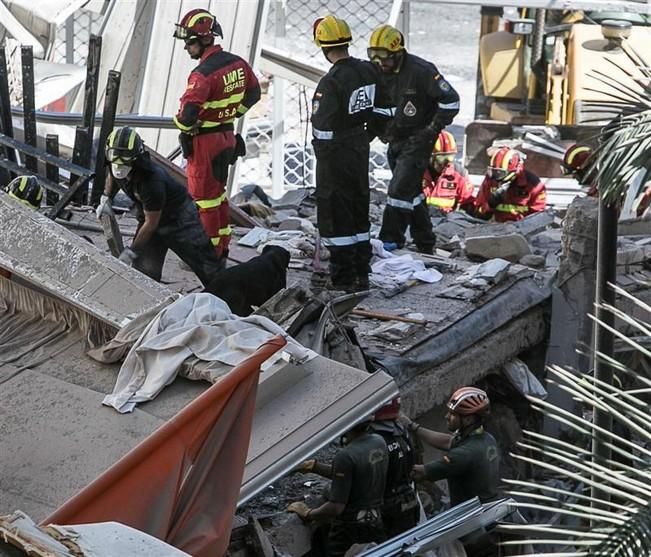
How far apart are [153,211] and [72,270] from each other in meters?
1.43

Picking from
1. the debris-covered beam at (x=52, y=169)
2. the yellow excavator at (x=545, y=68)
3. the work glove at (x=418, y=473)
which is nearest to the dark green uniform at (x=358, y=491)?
the work glove at (x=418, y=473)

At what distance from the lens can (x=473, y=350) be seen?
977 cm

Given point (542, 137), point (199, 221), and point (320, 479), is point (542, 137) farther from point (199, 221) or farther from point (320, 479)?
point (320, 479)

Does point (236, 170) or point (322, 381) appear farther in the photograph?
point (236, 170)

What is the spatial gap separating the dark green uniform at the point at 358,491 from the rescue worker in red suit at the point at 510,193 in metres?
6.94

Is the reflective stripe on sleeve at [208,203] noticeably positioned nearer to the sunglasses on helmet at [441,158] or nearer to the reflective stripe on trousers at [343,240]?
the reflective stripe on trousers at [343,240]

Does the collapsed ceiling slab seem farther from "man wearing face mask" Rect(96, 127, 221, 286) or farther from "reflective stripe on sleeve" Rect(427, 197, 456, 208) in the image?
"reflective stripe on sleeve" Rect(427, 197, 456, 208)

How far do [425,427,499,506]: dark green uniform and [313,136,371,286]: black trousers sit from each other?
2.42m

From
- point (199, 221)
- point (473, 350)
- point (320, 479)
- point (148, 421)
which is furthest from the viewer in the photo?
point (473, 350)

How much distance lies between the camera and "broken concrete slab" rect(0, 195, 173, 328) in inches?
284

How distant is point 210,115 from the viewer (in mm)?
9609

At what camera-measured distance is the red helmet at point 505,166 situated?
1341 centimetres

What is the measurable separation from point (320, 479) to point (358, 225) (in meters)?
2.50

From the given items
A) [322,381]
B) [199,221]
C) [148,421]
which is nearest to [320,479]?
[322,381]
